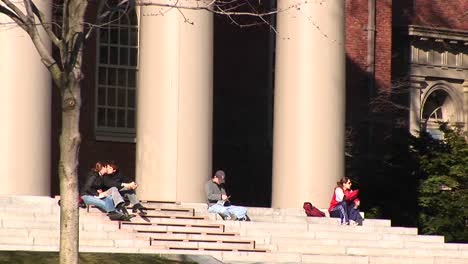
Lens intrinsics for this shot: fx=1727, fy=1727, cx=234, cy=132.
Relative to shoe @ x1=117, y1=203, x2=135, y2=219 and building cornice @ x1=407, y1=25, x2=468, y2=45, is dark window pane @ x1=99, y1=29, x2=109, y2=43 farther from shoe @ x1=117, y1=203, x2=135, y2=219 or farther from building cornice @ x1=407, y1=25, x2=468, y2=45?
shoe @ x1=117, y1=203, x2=135, y2=219

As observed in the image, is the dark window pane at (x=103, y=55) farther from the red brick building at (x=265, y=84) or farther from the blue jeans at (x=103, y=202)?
the blue jeans at (x=103, y=202)

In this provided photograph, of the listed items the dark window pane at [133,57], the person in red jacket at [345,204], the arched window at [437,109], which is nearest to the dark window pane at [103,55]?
the dark window pane at [133,57]

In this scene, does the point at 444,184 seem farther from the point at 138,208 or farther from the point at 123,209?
the point at 123,209

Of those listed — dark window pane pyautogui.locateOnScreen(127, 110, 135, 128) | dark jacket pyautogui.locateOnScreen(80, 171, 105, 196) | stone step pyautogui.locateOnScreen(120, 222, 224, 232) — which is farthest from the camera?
dark window pane pyautogui.locateOnScreen(127, 110, 135, 128)

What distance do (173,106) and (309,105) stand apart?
3705 millimetres

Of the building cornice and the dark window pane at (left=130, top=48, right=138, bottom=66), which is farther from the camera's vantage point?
the building cornice

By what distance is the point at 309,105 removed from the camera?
41625 millimetres

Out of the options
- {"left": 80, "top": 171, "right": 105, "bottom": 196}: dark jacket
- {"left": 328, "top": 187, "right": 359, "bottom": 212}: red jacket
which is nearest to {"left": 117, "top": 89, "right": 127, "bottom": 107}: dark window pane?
{"left": 328, "top": 187, "right": 359, "bottom": 212}: red jacket

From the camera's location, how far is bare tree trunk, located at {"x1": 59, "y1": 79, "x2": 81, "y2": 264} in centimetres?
2502

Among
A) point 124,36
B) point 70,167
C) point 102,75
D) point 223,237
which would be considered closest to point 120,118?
point 102,75

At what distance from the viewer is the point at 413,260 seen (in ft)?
119

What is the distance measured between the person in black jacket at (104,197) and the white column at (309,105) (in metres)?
7.32

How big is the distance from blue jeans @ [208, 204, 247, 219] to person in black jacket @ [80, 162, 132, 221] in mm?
2779

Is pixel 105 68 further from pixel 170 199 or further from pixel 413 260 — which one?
pixel 413 260
